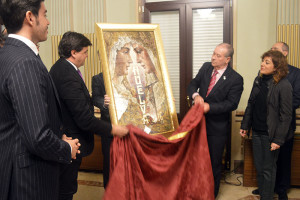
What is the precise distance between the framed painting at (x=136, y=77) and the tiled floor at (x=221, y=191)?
4.34ft

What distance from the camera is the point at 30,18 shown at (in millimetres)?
1368

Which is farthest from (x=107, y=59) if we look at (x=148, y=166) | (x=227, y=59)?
(x=227, y=59)

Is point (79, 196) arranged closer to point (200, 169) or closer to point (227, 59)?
point (200, 169)

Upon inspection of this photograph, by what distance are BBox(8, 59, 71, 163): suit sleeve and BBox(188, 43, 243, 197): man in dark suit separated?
1.84 m

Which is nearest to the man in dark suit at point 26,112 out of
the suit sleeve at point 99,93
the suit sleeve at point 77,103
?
the suit sleeve at point 77,103

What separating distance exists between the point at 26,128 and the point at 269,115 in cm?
214

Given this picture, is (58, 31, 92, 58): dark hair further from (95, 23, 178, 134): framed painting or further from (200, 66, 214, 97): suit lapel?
(200, 66, 214, 97): suit lapel

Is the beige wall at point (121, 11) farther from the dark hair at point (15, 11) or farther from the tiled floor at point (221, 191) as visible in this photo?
the dark hair at point (15, 11)

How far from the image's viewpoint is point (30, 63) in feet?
4.18

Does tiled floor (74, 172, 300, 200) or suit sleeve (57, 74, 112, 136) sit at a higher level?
suit sleeve (57, 74, 112, 136)

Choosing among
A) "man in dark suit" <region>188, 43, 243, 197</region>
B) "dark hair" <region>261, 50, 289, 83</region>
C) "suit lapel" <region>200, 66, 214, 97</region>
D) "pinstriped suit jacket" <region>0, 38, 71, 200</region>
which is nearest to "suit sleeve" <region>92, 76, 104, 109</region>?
"man in dark suit" <region>188, 43, 243, 197</region>

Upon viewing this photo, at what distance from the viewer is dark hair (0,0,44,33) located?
4.35ft

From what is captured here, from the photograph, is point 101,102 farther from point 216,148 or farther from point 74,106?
point 216,148

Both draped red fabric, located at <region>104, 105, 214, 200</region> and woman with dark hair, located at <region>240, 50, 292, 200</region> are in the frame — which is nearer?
draped red fabric, located at <region>104, 105, 214, 200</region>
